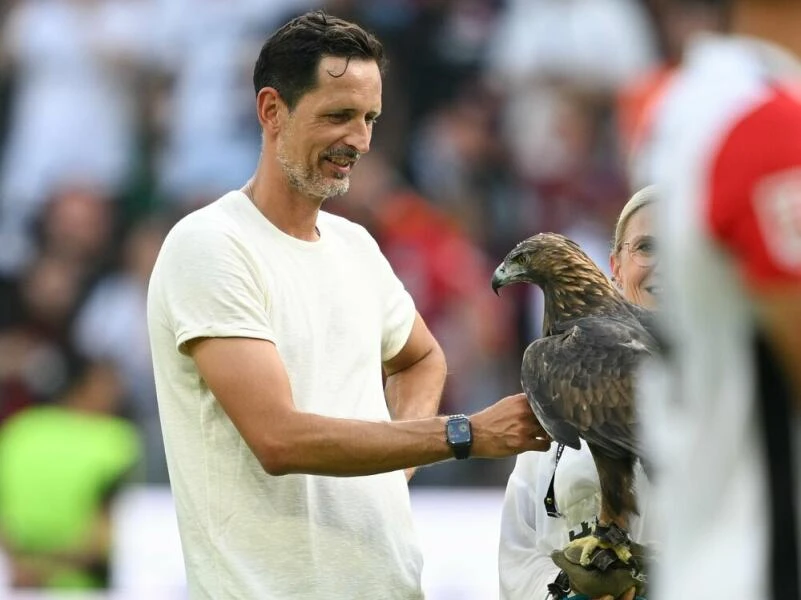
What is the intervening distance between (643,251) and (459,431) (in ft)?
2.45

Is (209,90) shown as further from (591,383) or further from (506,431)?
(591,383)

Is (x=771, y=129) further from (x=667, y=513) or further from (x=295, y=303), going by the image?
(x=295, y=303)

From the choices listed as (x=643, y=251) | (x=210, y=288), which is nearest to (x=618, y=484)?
(x=643, y=251)

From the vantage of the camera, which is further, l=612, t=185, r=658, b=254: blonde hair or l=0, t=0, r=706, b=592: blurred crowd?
l=0, t=0, r=706, b=592: blurred crowd

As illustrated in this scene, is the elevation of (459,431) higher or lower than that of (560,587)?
higher

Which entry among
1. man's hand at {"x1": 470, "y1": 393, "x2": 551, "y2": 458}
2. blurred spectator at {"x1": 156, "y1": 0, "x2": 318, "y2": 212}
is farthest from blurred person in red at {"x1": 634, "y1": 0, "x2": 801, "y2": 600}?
blurred spectator at {"x1": 156, "y1": 0, "x2": 318, "y2": 212}

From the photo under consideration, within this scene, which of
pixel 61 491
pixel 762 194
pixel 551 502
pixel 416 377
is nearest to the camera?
pixel 762 194

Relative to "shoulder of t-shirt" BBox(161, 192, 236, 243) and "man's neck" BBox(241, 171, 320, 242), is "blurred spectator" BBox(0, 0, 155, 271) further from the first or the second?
"shoulder of t-shirt" BBox(161, 192, 236, 243)

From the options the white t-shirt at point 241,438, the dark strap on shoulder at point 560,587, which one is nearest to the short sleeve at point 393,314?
the white t-shirt at point 241,438

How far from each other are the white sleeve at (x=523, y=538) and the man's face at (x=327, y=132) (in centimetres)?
84

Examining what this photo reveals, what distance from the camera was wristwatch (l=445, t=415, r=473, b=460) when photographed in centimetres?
336

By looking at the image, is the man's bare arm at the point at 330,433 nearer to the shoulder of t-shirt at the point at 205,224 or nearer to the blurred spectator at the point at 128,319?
the shoulder of t-shirt at the point at 205,224

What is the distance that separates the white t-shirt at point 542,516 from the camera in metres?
3.53

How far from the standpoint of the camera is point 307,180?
374cm
